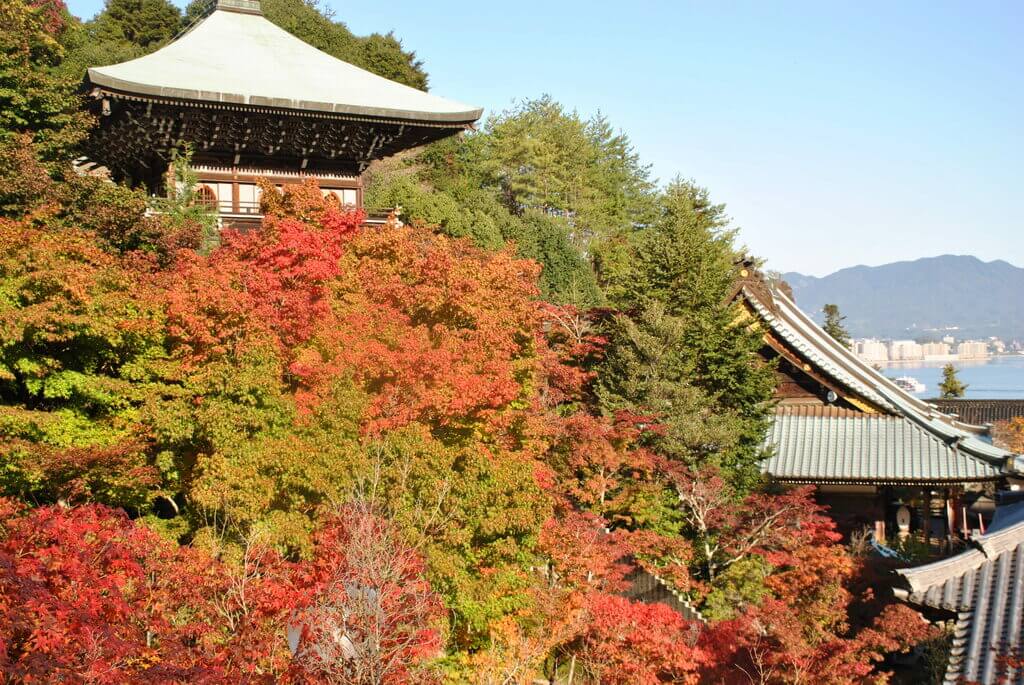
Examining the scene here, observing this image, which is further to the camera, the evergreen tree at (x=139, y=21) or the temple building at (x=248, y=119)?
the evergreen tree at (x=139, y=21)

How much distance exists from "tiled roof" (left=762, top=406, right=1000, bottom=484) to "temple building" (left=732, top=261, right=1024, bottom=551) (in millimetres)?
21

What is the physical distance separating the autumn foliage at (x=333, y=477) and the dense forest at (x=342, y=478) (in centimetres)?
5

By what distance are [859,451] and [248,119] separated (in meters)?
14.7

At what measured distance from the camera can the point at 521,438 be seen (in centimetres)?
1473

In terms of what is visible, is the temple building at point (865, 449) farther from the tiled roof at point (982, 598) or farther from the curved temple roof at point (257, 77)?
the tiled roof at point (982, 598)

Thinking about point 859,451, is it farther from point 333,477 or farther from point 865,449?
point 333,477

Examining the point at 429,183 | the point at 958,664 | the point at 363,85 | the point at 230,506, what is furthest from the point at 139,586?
the point at 429,183

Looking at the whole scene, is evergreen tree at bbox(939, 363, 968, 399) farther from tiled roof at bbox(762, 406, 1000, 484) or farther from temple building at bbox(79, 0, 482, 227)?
temple building at bbox(79, 0, 482, 227)

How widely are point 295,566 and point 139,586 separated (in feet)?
6.93

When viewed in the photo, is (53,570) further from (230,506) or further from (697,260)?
(697,260)

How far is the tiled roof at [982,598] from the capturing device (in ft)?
27.6

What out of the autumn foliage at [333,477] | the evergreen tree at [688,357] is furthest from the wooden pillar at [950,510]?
the autumn foliage at [333,477]

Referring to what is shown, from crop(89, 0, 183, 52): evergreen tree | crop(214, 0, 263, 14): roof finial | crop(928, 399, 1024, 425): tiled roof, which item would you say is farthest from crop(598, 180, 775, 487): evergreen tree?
crop(89, 0, 183, 52): evergreen tree

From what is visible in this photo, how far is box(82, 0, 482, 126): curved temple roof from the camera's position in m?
19.8
